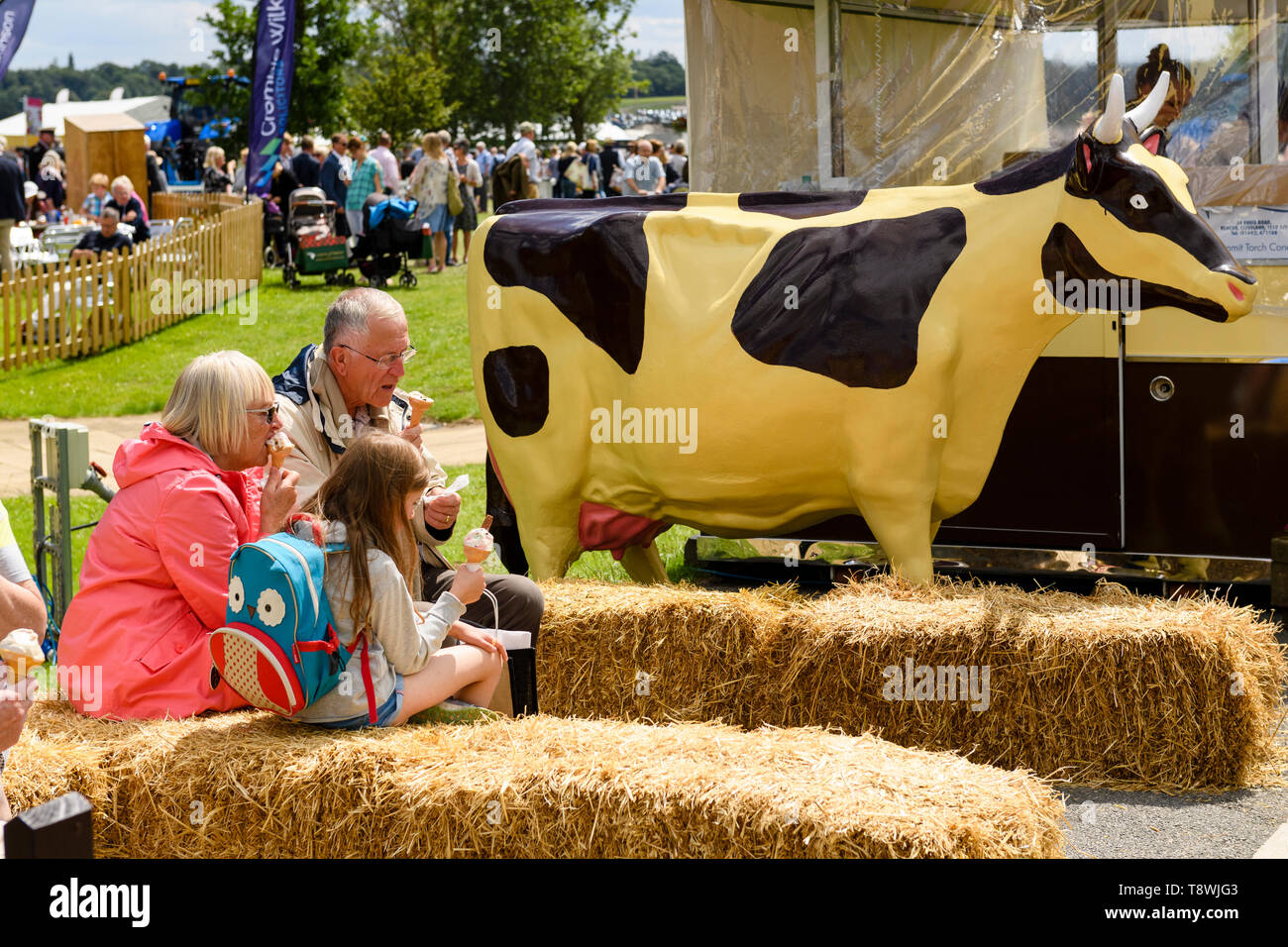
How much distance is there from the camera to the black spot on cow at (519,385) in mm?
5891

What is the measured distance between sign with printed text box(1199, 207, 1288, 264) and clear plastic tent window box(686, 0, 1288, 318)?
0.01 m

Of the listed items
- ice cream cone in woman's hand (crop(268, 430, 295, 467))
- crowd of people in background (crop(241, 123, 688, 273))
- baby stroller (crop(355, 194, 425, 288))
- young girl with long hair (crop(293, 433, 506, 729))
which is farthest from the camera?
crowd of people in background (crop(241, 123, 688, 273))

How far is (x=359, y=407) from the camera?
493cm

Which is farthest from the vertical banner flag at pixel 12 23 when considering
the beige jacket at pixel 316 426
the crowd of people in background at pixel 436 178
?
the beige jacket at pixel 316 426

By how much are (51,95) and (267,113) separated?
13704cm

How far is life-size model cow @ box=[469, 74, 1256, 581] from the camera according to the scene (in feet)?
17.2

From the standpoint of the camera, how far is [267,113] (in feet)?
62.3

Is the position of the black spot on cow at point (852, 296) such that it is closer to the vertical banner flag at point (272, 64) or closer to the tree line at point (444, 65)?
the tree line at point (444, 65)

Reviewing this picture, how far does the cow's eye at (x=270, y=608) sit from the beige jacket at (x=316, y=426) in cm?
113

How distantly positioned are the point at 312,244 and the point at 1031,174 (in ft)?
45.1

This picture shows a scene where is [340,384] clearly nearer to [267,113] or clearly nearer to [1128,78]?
[1128,78]

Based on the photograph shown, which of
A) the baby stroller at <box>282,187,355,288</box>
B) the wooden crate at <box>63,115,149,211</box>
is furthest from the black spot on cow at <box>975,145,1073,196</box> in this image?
the wooden crate at <box>63,115,149,211</box>

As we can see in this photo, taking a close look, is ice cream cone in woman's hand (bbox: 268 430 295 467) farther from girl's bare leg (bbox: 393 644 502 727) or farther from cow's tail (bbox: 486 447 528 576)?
cow's tail (bbox: 486 447 528 576)

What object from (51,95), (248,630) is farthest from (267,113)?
(51,95)
